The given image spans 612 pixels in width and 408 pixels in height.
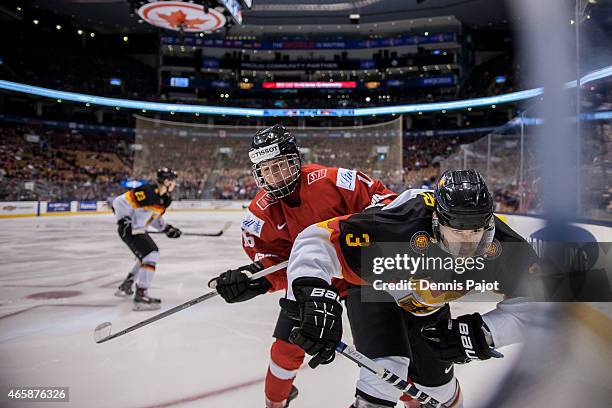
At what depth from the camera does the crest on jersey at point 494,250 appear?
1.30 metres

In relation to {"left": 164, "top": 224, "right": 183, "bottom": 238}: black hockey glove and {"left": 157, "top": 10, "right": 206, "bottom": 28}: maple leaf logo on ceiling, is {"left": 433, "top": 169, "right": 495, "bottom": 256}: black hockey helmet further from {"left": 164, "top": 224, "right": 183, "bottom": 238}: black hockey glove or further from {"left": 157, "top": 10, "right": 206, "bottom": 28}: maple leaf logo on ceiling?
{"left": 157, "top": 10, "right": 206, "bottom": 28}: maple leaf logo on ceiling

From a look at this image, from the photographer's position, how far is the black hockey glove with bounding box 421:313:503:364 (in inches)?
46.2

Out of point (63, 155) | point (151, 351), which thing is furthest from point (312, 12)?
point (151, 351)

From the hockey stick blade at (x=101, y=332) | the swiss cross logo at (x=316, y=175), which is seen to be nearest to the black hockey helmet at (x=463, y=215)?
the swiss cross logo at (x=316, y=175)

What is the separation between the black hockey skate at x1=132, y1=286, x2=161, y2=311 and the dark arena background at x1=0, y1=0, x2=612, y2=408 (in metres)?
0.10

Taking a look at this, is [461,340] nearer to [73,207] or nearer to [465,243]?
[465,243]

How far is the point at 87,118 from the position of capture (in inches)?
1016

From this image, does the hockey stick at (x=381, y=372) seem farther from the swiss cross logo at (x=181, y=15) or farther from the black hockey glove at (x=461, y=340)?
the swiss cross logo at (x=181, y=15)

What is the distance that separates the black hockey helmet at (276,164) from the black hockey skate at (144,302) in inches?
83.6

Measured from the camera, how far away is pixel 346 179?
5.92 ft

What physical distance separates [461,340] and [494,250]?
295 mm

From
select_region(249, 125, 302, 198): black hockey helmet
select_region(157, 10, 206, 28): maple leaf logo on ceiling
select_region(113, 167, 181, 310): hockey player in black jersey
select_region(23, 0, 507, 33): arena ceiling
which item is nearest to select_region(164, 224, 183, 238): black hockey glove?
select_region(113, 167, 181, 310): hockey player in black jersey

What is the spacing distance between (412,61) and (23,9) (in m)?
21.6

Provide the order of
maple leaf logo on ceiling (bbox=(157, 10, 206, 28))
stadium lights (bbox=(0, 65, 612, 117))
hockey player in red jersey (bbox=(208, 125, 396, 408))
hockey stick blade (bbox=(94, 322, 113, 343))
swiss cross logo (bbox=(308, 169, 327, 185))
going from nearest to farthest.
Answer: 1. hockey player in red jersey (bbox=(208, 125, 396, 408))
2. swiss cross logo (bbox=(308, 169, 327, 185))
3. hockey stick blade (bbox=(94, 322, 113, 343))
4. maple leaf logo on ceiling (bbox=(157, 10, 206, 28))
5. stadium lights (bbox=(0, 65, 612, 117))
